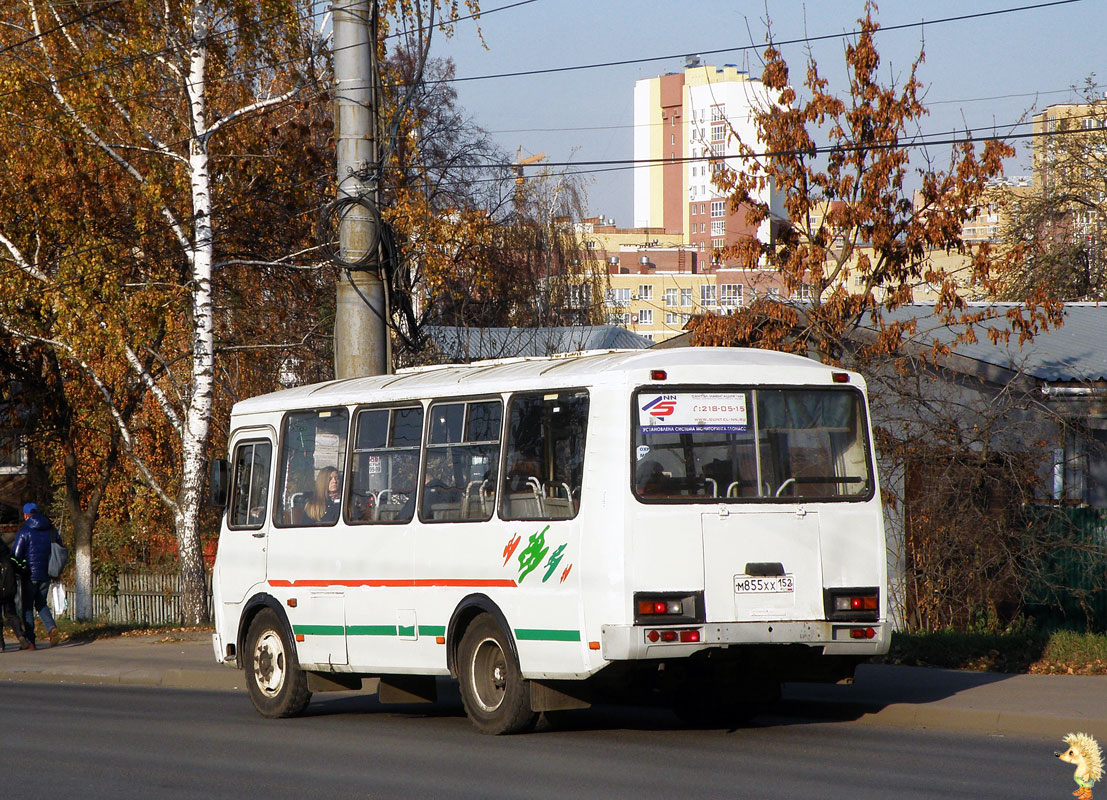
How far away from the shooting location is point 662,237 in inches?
6280

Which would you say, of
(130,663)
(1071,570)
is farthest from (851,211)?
(130,663)

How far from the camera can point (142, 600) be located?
3066 cm

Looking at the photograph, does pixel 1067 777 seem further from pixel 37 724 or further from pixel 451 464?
pixel 37 724

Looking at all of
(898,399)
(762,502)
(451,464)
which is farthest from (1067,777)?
(898,399)

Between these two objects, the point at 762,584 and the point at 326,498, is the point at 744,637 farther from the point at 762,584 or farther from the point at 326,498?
the point at 326,498

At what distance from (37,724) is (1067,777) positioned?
28.1ft

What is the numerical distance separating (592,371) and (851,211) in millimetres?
7937

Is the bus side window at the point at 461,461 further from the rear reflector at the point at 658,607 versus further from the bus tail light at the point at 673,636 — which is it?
the bus tail light at the point at 673,636

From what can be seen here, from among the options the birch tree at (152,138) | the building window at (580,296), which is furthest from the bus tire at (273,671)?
the building window at (580,296)

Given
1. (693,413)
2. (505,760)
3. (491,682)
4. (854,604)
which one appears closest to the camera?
(505,760)

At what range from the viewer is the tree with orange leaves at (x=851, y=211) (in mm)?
17547

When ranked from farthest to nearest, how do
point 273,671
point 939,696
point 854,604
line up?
point 273,671, point 939,696, point 854,604

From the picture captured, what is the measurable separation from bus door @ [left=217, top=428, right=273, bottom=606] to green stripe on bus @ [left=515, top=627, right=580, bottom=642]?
383cm

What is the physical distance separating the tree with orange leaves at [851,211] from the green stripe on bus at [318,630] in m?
6.90
